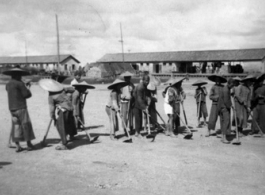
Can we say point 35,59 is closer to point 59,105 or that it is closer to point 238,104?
point 59,105

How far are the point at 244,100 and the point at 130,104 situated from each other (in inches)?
146

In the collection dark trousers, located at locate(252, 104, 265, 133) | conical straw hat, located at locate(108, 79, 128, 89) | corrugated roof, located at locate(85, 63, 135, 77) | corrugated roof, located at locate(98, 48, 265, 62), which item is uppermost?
corrugated roof, located at locate(98, 48, 265, 62)

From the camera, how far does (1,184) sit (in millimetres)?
4672

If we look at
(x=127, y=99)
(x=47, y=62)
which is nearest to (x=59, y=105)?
(x=127, y=99)

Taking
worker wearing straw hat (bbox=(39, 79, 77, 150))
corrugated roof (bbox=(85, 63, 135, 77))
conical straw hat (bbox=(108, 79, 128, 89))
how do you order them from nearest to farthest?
worker wearing straw hat (bbox=(39, 79, 77, 150)) < conical straw hat (bbox=(108, 79, 128, 89)) < corrugated roof (bbox=(85, 63, 135, 77))

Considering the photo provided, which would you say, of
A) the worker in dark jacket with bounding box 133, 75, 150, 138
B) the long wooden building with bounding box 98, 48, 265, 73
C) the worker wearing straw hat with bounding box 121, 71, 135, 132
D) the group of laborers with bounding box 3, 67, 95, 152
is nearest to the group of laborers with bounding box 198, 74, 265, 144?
the worker in dark jacket with bounding box 133, 75, 150, 138

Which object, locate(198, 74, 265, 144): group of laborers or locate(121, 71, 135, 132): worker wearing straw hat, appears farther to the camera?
locate(121, 71, 135, 132): worker wearing straw hat

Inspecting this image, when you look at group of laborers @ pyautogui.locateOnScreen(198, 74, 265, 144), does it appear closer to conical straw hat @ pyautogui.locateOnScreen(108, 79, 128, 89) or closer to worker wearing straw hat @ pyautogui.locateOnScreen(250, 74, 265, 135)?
worker wearing straw hat @ pyautogui.locateOnScreen(250, 74, 265, 135)

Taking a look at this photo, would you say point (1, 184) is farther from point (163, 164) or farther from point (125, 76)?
point (125, 76)

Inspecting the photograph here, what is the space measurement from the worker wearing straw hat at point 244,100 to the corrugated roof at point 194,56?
2811 centimetres

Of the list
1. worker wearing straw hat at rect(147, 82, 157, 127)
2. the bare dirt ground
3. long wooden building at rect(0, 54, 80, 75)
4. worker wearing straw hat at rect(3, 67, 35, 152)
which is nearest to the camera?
the bare dirt ground

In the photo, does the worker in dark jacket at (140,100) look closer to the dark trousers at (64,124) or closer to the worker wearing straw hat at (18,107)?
the dark trousers at (64,124)

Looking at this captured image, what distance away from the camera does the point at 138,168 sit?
18.0 ft

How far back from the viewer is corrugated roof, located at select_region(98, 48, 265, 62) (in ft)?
115
